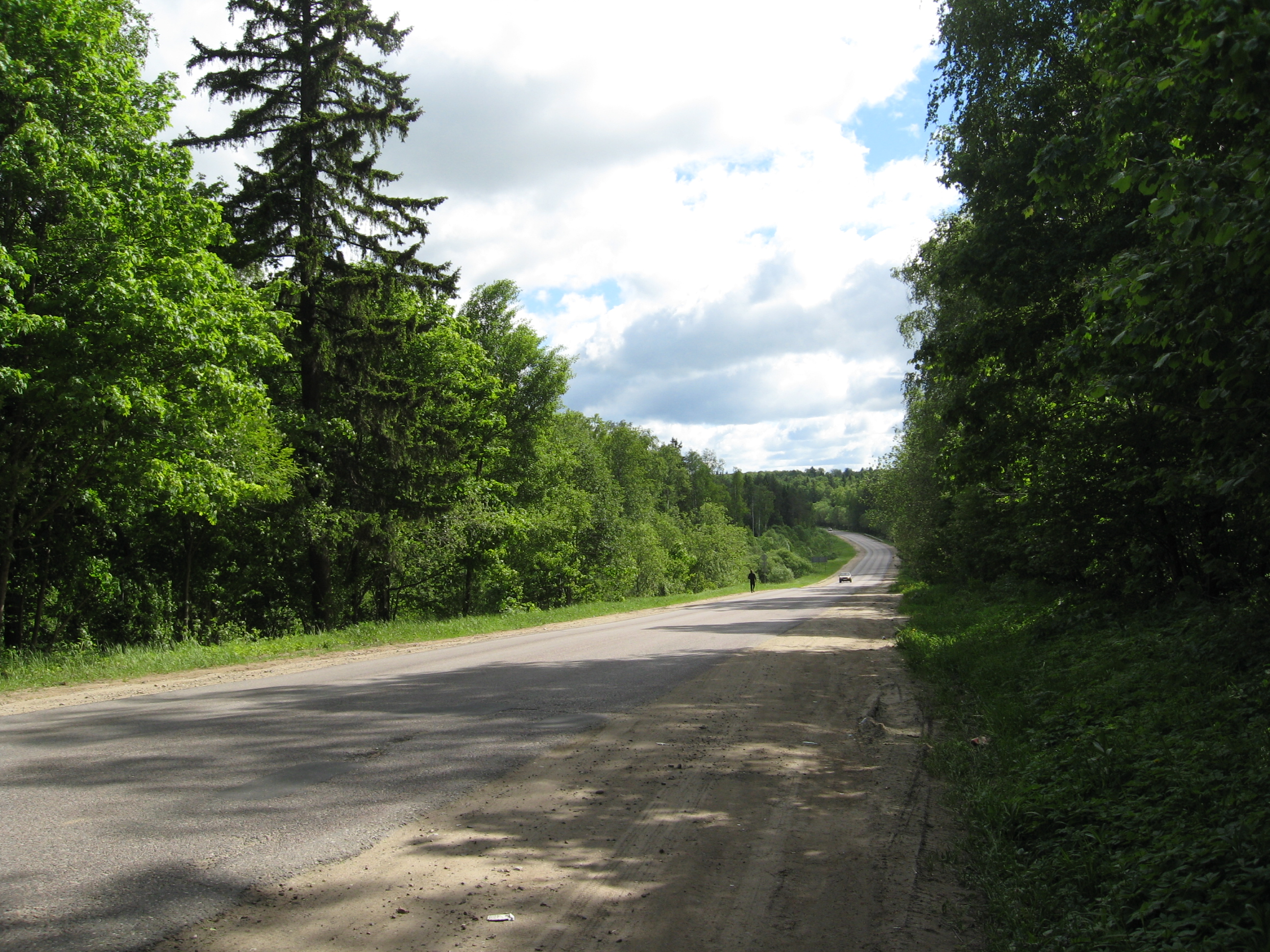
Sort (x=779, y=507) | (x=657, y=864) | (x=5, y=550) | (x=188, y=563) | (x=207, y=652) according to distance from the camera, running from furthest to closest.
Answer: (x=779, y=507), (x=188, y=563), (x=5, y=550), (x=207, y=652), (x=657, y=864)

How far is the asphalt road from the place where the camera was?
3914mm

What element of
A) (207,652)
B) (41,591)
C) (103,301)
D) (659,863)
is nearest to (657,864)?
(659,863)

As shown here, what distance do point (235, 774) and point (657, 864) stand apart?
3.37 m

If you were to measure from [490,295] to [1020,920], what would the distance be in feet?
117

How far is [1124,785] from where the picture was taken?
17.7 ft

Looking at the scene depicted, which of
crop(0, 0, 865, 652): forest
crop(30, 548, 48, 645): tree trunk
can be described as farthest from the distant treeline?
crop(30, 548, 48, 645): tree trunk

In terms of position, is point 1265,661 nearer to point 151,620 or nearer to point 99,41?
point 99,41

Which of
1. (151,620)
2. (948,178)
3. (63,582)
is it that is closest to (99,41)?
(63,582)

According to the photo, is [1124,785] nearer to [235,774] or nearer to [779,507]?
[235,774]

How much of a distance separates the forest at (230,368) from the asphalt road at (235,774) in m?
6.97

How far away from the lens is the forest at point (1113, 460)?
163 inches

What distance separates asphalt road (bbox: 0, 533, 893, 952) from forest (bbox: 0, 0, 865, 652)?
697cm

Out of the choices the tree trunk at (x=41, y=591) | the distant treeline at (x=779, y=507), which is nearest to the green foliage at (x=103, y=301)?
the tree trunk at (x=41, y=591)

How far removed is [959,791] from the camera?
600 cm
